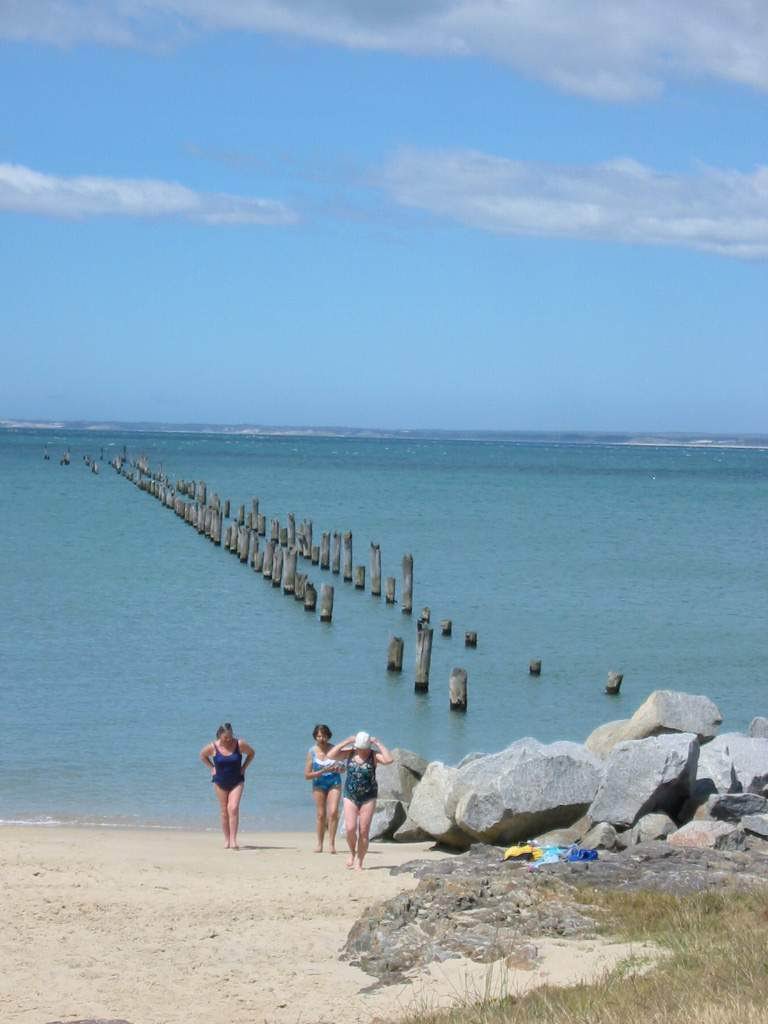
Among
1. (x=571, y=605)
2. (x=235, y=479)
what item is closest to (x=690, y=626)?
(x=571, y=605)

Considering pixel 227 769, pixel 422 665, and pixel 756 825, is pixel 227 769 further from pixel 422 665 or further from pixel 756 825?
Result: pixel 422 665

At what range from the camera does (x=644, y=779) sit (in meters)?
14.1

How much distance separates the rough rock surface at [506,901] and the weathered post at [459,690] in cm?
1037

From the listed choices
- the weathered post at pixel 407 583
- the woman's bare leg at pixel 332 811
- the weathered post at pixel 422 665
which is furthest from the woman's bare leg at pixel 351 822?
the weathered post at pixel 407 583

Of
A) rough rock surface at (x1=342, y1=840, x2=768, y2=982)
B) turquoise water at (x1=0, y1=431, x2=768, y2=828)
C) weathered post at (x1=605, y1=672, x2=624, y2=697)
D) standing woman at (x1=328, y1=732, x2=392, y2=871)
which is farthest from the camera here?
weathered post at (x1=605, y1=672, x2=624, y2=697)

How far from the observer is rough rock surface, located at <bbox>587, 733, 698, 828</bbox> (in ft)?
46.1

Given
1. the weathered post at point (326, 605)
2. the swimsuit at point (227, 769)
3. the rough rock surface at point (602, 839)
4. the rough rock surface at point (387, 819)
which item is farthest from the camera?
the weathered post at point (326, 605)

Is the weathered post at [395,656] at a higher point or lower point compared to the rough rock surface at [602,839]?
lower

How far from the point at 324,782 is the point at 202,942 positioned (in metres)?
3.40

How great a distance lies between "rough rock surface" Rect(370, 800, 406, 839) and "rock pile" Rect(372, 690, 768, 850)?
0.16m

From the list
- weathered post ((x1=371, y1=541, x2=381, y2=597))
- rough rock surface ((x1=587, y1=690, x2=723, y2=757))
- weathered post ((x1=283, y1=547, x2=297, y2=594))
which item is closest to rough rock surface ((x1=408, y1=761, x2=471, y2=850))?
rough rock surface ((x1=587, y1=690, x2=723, y2=757))

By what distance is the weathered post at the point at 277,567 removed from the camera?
38562 mm

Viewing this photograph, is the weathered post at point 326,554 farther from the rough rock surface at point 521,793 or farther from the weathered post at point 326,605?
the rough rock surface at point 521,793

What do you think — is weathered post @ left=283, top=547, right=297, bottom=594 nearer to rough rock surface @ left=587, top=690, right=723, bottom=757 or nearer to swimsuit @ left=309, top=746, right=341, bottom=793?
rough rock surface @ left=587, top=690, right=723, bottom=757
